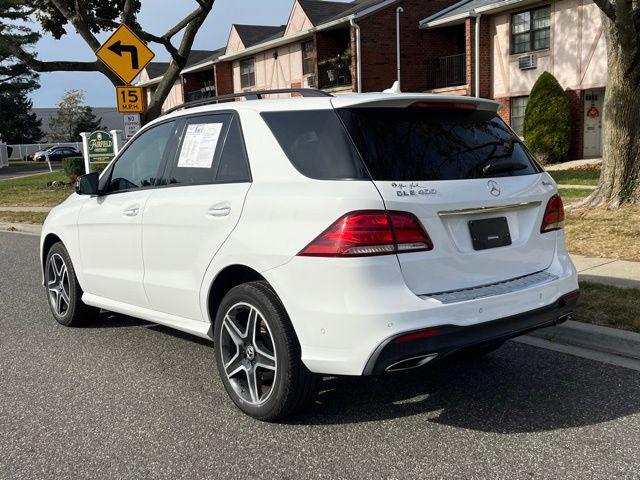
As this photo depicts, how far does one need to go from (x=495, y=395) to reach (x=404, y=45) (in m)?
26.6

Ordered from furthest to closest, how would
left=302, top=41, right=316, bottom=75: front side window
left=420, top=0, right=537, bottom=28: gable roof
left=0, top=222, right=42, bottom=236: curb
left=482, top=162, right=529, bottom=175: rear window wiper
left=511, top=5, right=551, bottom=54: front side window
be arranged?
left=302, top=41, right=316, bottom=75: front side window → left=420, top=0, right=537, bottom=28: gable roof → left=511, top=5, right=551, bottom=54: front side window → left=0, top=222, right=42, bottom=236: curb → left=482, top=162, right=529, bottom=175: rear window wiper

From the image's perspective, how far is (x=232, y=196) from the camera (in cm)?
403

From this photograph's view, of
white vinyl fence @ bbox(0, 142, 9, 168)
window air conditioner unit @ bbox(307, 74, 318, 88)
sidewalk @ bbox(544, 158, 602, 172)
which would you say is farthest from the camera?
white vinyl fence @ bbox(0, 142, 9, 168)

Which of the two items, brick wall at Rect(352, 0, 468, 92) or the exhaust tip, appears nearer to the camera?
the exhaust tip

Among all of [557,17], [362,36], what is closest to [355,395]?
[557,17]

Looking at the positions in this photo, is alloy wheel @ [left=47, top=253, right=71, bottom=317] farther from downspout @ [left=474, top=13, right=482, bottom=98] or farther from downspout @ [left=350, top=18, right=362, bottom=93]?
downspout @ [left=350, top=18, right=362, bottom=93]

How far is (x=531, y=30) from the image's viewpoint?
23734 millimetres

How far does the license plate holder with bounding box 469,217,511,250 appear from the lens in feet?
11.9

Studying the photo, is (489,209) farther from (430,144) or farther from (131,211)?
(131,211)

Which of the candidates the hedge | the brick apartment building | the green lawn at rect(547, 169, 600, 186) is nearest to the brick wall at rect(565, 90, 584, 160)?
the brick apartment building

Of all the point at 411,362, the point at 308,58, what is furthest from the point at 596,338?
the point at 308,58

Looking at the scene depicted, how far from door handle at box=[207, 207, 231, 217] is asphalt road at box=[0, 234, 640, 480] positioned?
1194 millimetres

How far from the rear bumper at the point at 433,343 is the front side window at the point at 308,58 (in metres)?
30.1

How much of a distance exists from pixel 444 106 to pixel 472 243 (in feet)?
2.83
